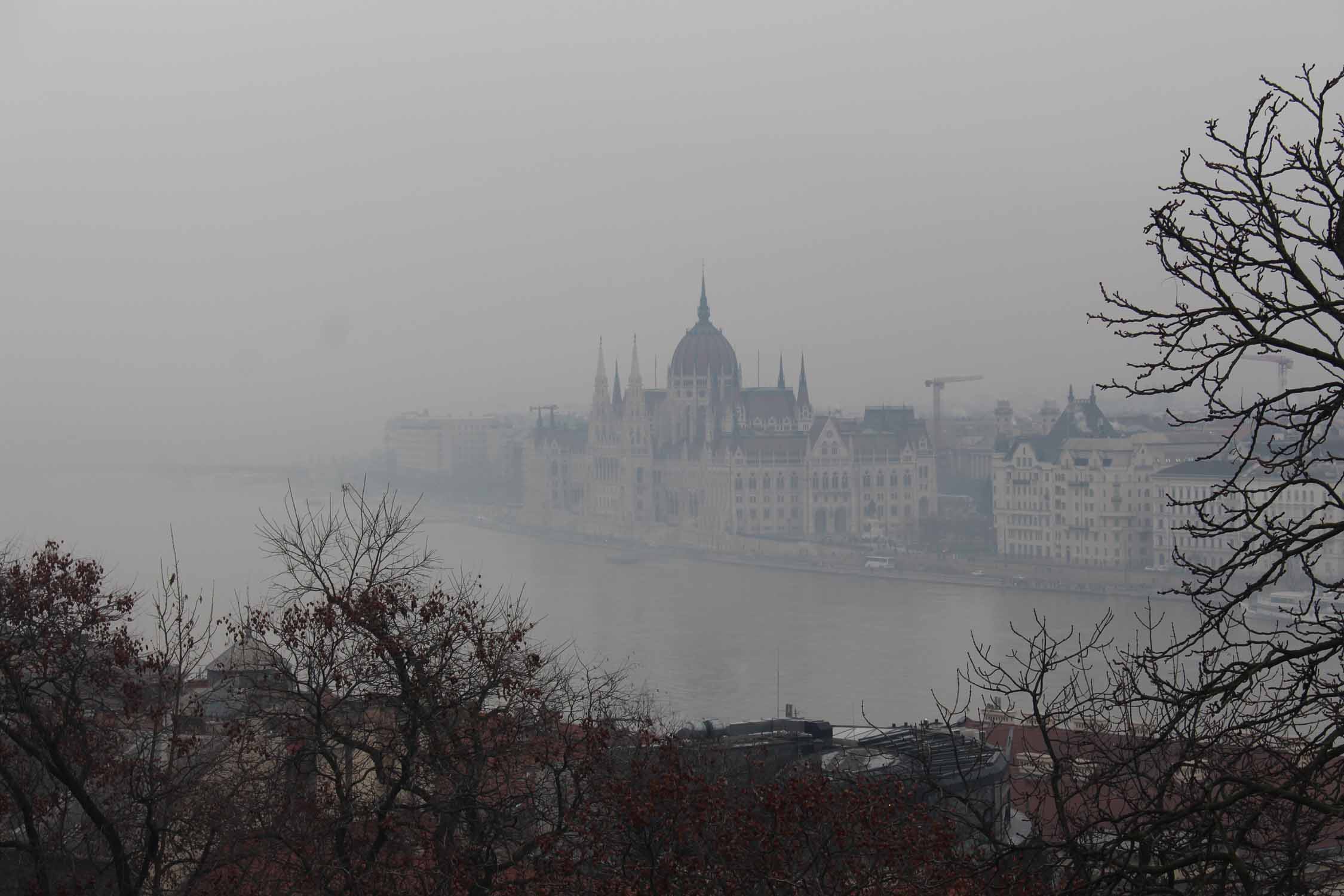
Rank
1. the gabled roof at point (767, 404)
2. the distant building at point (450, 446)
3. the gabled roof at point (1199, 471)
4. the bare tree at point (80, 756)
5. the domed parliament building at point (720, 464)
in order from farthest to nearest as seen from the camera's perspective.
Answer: the distant building at point (450, 446) → the gabled roof at point (767, 404) → the domed parliament building at point (720, 464) → the gabled roof at point (1199, 471) → the bare tree at point (80, 756)

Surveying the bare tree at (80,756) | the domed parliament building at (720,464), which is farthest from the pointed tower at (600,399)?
the bare tree at (80,756)

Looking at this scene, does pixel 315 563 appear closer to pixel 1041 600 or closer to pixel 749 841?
pixel 749 841

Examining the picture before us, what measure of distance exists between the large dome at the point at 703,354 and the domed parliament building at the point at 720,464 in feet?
0.10

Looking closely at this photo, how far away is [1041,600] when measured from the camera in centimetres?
1869

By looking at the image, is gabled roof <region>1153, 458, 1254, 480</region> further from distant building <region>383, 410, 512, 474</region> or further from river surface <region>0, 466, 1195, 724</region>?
distant building <region>383, 410, 512, 474</region>

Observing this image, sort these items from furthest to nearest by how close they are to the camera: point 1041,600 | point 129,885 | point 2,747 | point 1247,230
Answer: point 1041,600
point 2,747
point 129,885
point 1247,230

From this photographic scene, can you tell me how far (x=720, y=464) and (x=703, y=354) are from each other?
5.46 meters

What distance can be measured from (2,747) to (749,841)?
4.25 ft

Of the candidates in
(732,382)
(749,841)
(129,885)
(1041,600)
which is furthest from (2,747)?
(732,382)

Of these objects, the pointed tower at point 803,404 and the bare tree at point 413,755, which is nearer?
the bare tree at point 413,755

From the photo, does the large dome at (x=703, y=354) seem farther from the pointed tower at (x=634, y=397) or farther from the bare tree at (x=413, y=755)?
the bare tree at (x=413, y=755)

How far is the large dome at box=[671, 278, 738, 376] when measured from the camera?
106ft

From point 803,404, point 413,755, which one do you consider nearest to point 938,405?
point 803,404

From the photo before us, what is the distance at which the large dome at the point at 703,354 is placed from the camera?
1277 inches
